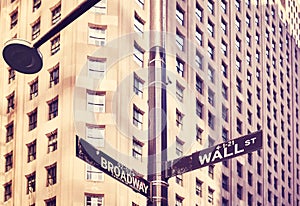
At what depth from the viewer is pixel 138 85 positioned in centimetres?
5256

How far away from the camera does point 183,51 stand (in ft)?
198

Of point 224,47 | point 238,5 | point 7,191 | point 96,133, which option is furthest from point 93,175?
point 238,5

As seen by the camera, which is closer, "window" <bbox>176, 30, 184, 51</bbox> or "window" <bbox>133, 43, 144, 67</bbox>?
"window" <bbox>133, 43, 144, 67</bbox>

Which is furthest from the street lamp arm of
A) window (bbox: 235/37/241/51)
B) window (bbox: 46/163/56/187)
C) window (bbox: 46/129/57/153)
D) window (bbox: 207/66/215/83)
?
window (bbox: 235/37/241/51)

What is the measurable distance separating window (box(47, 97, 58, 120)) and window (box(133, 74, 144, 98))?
4991 mm

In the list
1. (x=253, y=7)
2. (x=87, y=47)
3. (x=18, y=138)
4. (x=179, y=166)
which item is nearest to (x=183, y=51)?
(x=87, y=47)

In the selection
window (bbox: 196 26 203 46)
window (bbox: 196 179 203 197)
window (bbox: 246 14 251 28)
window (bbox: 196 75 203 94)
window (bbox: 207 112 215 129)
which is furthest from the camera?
window (bbox: 246 14 251 28)

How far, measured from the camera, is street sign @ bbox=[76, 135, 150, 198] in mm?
12891

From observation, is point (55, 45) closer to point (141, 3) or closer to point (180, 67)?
point (141, 3)

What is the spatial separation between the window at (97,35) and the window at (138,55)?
7.07ft

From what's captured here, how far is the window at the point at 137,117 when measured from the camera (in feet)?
170

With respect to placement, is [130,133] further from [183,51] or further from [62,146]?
[183,51]

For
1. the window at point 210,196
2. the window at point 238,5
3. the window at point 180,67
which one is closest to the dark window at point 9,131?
the window at point 180,67

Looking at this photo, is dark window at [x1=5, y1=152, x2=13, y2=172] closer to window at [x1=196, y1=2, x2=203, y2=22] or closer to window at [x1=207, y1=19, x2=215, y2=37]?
window at [x1=196, y1=2, x2=203, y2=22]
